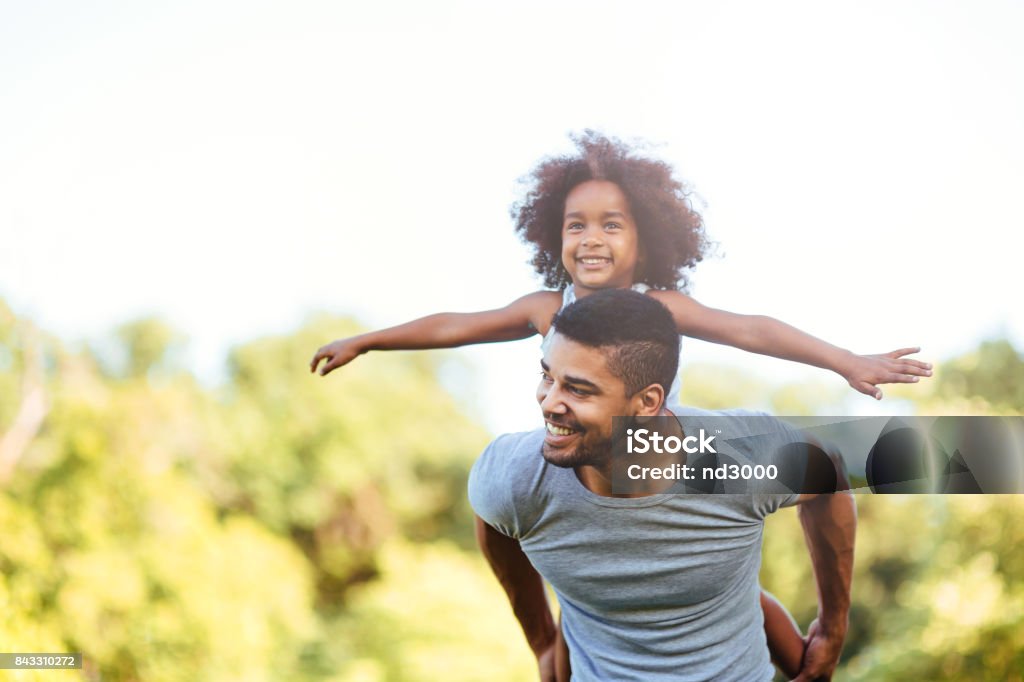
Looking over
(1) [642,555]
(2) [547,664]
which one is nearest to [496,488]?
(1) [642,555]

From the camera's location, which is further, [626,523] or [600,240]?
[600,240]

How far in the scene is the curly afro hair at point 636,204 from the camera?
59.4 inches

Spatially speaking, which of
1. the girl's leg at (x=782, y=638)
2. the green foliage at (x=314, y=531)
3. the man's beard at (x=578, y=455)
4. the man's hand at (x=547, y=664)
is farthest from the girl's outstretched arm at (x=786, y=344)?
the green foliage at (x=314, y=531)

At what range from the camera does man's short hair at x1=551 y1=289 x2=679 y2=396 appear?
128cm

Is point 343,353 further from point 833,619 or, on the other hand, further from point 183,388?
point 183,388

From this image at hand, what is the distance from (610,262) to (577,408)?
27cm

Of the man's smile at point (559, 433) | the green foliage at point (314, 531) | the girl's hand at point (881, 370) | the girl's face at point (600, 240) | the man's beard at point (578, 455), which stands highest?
the girl's face at point (600, 240)

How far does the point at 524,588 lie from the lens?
5.23ft

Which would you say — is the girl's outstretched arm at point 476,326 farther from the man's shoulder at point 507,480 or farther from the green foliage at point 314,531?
the green foliage at point 314,531

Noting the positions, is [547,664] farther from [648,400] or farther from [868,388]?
[868,388]

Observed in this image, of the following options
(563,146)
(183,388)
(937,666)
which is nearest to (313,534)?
(183,388)

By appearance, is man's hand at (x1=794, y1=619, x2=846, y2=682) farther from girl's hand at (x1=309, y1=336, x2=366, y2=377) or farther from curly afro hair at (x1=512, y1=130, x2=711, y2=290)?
girl's hand at (x1=309, y1=336, x2=366, y2=377)

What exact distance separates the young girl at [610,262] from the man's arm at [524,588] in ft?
1.11

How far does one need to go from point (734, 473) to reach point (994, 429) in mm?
837
